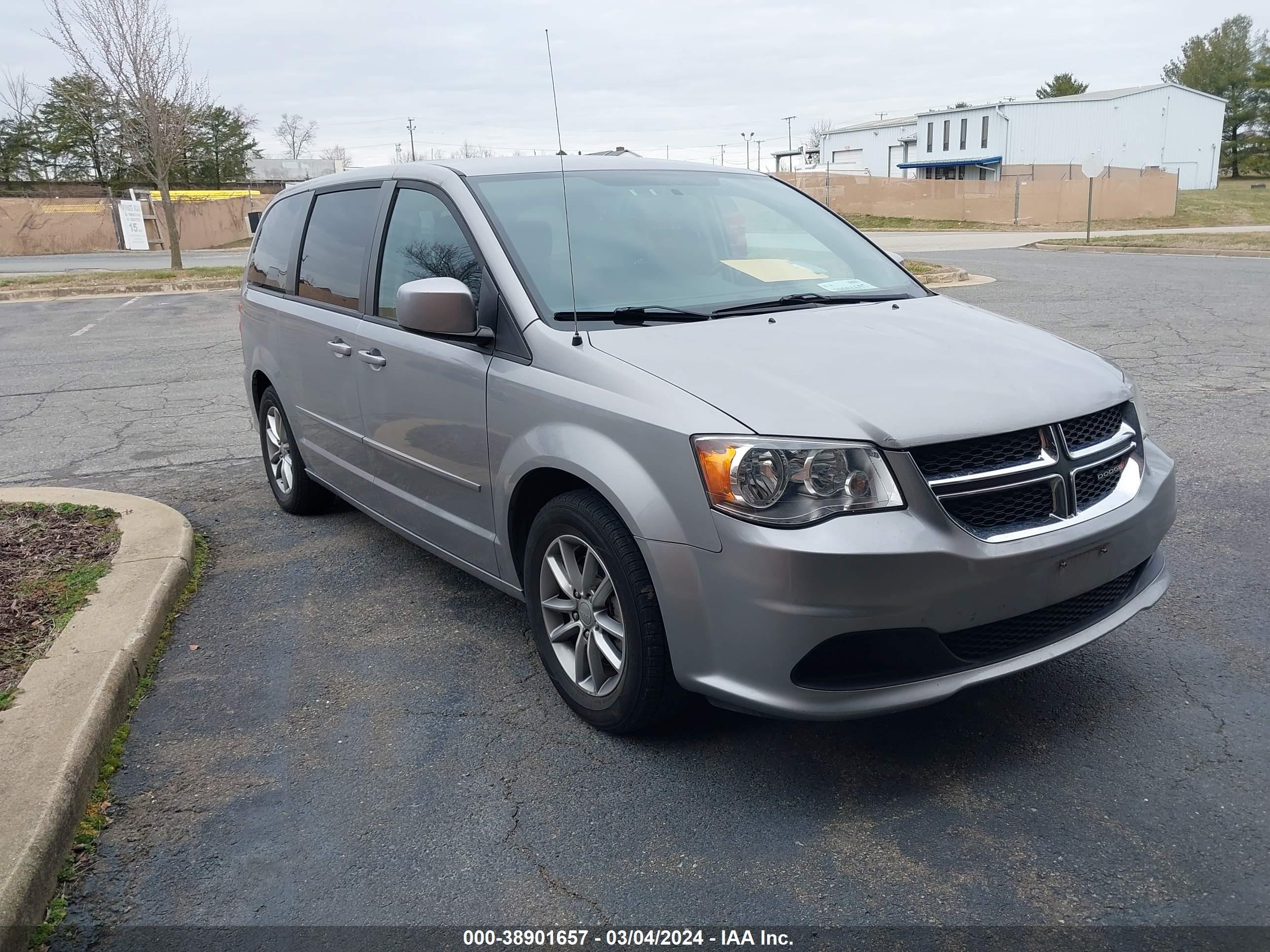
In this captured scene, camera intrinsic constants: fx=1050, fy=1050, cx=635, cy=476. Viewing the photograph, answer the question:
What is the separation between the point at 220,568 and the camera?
5.16 meters

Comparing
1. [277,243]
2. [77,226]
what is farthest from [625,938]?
[77,226]

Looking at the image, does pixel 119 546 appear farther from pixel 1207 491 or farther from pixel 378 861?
pixel 1207 491

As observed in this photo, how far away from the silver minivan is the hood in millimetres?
11

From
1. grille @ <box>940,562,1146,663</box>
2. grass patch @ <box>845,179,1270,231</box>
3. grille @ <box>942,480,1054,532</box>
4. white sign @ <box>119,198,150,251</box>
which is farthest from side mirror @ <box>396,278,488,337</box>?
white sign @ <box>119,198,150,251</box>

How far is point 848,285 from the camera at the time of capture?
407cm

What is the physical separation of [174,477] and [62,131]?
64418 mm

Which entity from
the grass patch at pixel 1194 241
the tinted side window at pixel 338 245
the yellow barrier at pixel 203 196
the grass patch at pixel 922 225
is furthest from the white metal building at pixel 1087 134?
the tinted side window at pixel 338 245

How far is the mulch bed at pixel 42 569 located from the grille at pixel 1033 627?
309 centimetres

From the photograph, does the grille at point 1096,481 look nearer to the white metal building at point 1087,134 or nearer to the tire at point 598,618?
the tire at point 598,618

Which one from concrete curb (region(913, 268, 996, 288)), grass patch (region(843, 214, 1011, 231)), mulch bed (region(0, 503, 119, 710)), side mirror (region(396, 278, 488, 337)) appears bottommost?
grass patch (region(843, 214, 1011, 231))

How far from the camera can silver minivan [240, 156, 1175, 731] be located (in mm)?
2744

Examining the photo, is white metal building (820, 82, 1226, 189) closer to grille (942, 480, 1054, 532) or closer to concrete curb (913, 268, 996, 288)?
concrete curb (913, 268, 996, 288)

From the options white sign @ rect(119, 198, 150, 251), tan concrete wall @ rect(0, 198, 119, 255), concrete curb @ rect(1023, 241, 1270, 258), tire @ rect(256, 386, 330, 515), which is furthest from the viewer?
tan concrete wall @ rect(0, 198, 119, 255)

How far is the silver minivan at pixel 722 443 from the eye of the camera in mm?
2744
